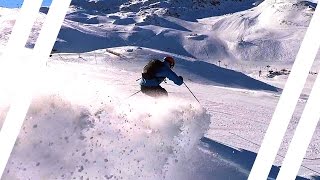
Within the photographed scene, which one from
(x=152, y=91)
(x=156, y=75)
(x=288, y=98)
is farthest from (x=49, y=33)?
(x=152, y=91)

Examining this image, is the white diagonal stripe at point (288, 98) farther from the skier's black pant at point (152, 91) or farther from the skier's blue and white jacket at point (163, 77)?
the skier's black pant at point (152, 91)

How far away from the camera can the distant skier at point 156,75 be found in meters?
6.13

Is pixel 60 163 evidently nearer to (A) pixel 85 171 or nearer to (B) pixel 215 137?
(A) pixel 85 171

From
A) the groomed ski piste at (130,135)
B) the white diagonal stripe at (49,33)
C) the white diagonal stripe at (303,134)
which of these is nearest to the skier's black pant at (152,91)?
the groomed ski piste at (130,135)

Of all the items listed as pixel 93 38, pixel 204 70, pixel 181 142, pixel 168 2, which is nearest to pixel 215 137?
pixel 181 142

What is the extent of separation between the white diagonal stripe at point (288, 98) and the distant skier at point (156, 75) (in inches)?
194

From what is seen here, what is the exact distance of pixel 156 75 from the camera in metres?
6.33

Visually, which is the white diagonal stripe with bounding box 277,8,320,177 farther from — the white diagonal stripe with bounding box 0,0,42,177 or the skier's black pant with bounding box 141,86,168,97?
the skier's black pant with bounding box 141,86,168,97

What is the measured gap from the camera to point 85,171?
4754 millimetres

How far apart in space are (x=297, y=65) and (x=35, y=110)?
3790 millimetres

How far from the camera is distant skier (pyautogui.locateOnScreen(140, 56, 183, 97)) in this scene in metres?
6.13

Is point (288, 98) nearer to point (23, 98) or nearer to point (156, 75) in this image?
point (23, 98)

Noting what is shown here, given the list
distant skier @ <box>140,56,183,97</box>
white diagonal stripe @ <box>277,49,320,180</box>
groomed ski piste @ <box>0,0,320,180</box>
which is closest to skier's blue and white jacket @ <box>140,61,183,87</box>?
distant skier @ <box>140,56,183,97</box>

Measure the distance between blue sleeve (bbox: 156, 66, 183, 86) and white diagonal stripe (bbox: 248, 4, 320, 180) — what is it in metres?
4.92
